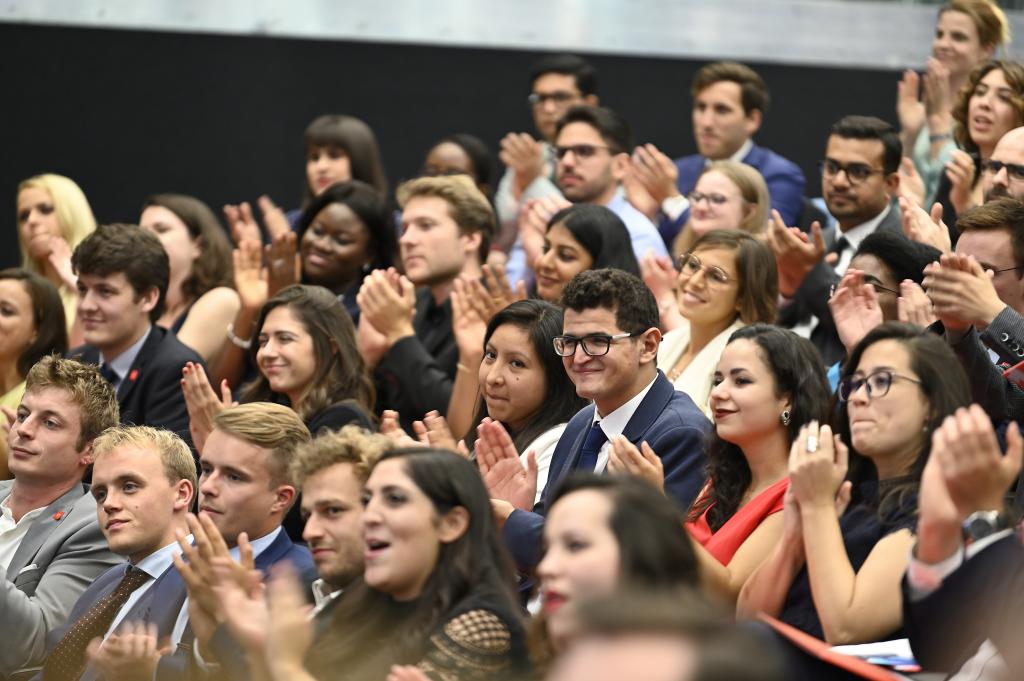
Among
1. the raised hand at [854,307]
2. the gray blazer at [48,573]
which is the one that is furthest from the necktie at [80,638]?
the raised hand at [854,307]

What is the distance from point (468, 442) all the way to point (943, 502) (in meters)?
1.89

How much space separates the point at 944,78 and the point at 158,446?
3268 millimetres

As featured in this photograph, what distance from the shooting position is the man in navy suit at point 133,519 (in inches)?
138

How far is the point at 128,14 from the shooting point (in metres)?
6.84

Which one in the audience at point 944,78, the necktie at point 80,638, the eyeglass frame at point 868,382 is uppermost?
the audience at point 944,78

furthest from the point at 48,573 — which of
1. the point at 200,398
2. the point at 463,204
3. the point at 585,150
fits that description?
the point at 585,150

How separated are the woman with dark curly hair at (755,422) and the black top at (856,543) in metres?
0.23

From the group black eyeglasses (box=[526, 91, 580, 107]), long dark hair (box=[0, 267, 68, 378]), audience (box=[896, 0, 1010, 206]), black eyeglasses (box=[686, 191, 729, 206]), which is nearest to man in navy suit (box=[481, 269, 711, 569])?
black eyeglasses (box=[686, 191, 729, 206])

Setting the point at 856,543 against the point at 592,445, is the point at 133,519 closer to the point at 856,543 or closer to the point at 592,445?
the point at 592,445

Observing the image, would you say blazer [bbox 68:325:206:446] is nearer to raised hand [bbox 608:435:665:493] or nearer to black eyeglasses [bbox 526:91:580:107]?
raised hand [bbox 608:435:665:493]

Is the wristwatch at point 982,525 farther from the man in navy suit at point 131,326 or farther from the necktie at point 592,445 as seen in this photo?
the man in navy suit at point 131,326

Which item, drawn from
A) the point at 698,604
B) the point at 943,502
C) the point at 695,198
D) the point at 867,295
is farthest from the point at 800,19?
the point at 698,604

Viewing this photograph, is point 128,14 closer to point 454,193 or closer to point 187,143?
point 187,143

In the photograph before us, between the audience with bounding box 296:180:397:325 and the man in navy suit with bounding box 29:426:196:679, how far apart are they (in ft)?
5.01
